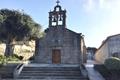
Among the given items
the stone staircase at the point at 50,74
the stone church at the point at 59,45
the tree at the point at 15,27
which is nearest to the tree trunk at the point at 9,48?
the tree at the point at 15,27

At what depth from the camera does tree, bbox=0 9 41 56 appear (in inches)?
1210

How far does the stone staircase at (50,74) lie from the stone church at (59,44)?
34.4 feet

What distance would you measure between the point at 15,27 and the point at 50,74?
9.27 metres

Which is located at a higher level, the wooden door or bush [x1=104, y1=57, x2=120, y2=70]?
the wooden door

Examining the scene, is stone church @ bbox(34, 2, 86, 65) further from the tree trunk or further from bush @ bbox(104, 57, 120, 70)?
bush @ bbox(104, 57, 120, 70)

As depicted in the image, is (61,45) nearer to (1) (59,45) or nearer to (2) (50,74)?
(1) (59,45)

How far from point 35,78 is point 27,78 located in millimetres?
749

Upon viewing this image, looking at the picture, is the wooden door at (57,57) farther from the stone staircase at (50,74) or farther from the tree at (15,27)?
the stone staircase at (50,74)

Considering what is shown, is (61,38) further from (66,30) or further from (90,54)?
(90,54)

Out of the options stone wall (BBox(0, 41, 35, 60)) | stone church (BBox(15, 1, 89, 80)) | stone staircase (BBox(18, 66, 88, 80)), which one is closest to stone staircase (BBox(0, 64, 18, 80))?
stone staircase (BBox(18, 66, 88, 80))

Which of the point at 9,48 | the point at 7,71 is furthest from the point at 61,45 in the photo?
the point at 7,71

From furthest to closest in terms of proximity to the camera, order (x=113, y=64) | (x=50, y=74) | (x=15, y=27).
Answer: (x=15, y=27)
(x=50, y=74)
(x=113, y=64)

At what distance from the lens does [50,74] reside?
24.3 metres

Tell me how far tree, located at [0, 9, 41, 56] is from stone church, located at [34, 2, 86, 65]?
5493 millimetres
